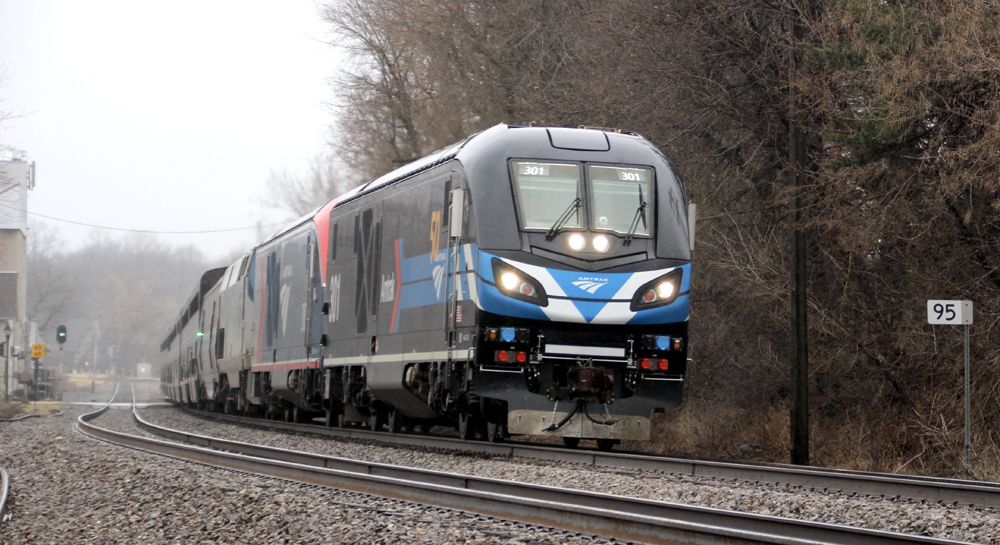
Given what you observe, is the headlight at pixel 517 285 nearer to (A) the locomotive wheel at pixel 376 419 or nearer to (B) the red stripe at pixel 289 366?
(A) the locomotive wheel at pixel 376 419

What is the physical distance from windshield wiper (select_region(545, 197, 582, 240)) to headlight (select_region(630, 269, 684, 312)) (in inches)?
43.0

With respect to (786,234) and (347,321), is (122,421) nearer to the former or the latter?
(347,321)

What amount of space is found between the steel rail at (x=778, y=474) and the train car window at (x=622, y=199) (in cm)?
250

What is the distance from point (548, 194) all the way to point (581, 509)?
18.9 ft

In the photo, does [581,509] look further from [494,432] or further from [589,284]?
[494,432]

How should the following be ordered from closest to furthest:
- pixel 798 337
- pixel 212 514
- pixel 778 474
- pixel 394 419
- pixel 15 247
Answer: pixel 212 514
pixel 778 474
pixel 798 337
pixel 394 419
pixel 15 247

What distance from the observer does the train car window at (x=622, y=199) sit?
39.7 ft

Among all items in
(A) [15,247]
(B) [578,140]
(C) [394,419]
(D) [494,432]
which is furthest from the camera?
(A) [15,247]

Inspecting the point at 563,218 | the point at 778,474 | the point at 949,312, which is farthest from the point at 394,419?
the point at 949,312

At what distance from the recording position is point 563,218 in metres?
12.0

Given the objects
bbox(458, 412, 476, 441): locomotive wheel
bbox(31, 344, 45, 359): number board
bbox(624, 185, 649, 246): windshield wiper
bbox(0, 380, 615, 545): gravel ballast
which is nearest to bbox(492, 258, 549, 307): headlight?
bbox(624, 185, 649, 246): windshield wiper

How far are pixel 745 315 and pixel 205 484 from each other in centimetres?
1041

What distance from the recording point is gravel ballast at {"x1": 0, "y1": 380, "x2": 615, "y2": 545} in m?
6.84

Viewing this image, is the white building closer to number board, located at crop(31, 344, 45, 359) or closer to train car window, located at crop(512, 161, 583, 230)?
number board, located at crop(31, 344, 45, 359)
